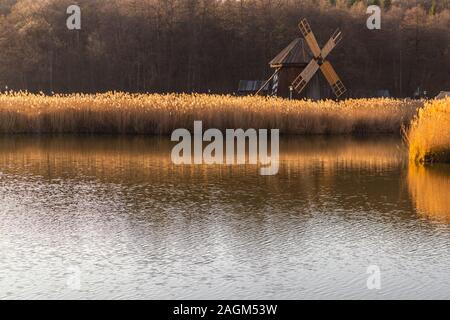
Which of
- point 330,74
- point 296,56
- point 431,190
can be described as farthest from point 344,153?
point 330,74

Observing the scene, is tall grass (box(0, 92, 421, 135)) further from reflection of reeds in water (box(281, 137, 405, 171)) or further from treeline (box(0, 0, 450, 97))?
treeline (box(0, 0, 450, 97))

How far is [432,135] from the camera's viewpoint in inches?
620

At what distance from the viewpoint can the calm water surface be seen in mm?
6770

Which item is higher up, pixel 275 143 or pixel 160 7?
pixel 160 7

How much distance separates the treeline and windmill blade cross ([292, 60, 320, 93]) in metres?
14.7

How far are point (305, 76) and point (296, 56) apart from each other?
144 cm

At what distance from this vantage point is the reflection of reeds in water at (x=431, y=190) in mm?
10414

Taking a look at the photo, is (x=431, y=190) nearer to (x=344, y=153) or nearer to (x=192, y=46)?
(x=344, y=153)

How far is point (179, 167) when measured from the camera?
1505 cm
